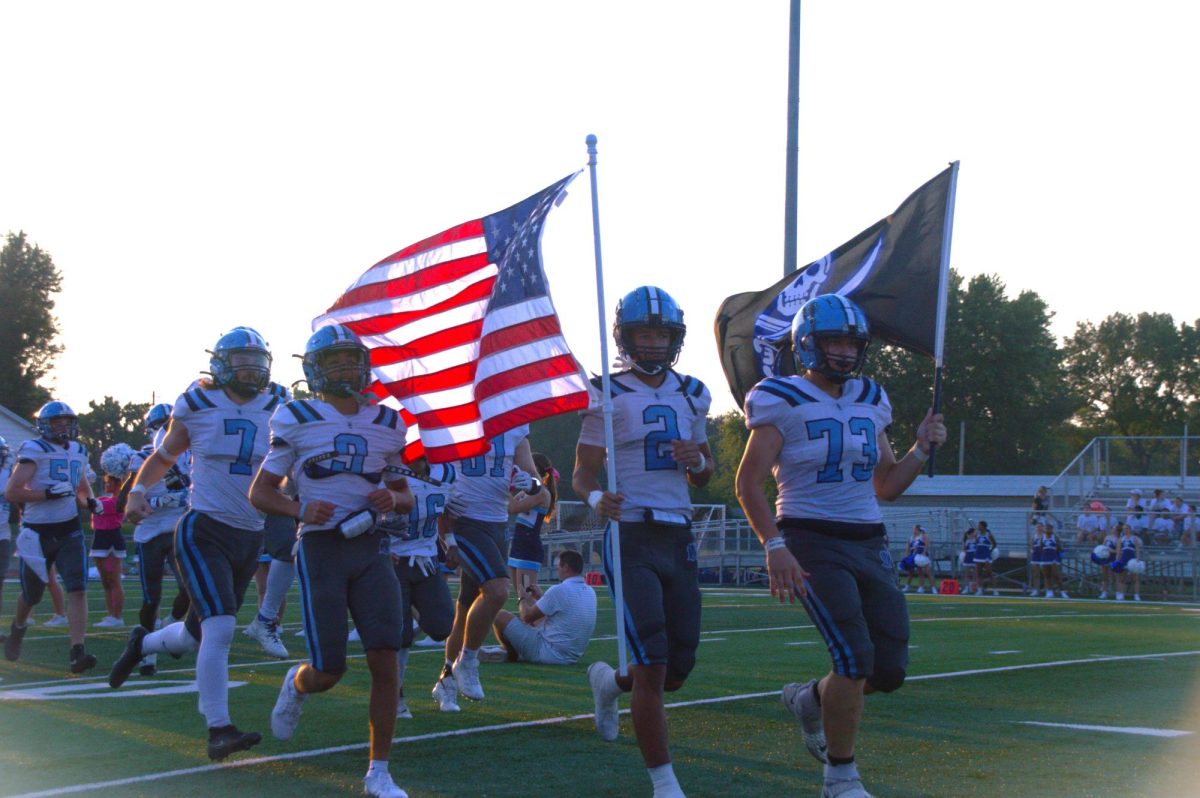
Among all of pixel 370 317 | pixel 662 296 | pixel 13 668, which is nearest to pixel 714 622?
pixel 13 668

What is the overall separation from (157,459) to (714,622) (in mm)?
9561

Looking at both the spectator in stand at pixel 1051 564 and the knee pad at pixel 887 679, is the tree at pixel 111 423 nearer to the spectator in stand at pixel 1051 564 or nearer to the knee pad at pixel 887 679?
the spectator in stand at pixel 1051 564

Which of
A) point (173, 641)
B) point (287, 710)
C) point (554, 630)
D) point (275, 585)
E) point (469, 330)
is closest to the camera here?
point (287, 710)

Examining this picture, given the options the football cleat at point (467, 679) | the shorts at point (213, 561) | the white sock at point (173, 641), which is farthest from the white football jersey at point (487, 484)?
the shorts at point (213, 561)

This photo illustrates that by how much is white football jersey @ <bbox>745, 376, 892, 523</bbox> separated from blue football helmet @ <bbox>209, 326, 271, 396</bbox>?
2767mm

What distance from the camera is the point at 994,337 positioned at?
69.3m

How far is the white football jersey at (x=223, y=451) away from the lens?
7352mm

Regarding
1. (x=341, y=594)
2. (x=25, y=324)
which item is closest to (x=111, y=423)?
(x=25, y=324)

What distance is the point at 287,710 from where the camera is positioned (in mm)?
6801

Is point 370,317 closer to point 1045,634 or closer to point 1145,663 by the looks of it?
point 1145,663

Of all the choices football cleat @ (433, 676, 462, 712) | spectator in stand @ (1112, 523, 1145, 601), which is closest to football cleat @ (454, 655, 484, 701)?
football cleat @ (433, 676, 462, 712)

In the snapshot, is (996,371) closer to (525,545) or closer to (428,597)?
(525,545)

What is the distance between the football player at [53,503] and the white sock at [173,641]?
263cm

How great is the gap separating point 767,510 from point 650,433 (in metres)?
0.73
